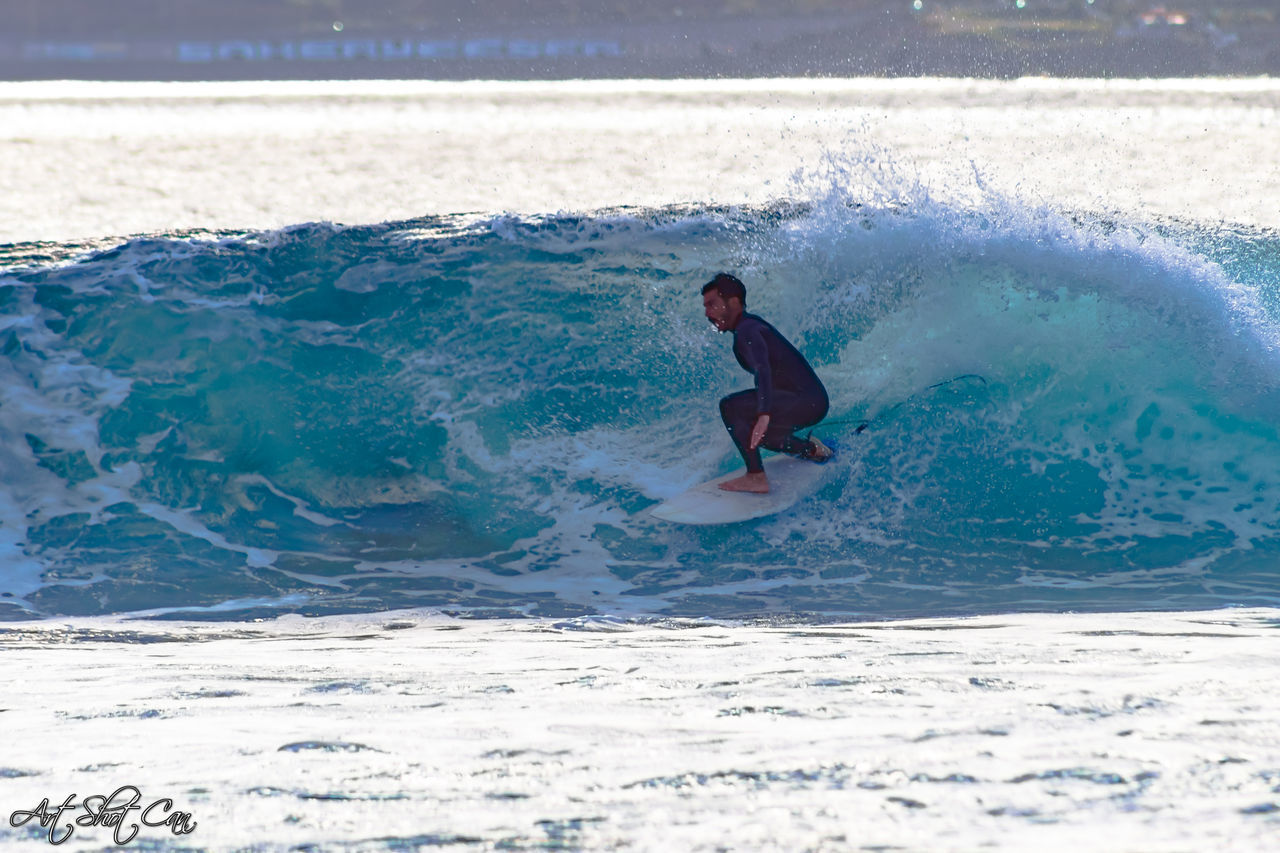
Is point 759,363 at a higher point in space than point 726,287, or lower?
lower

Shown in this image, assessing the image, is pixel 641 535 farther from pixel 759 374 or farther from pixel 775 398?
pixel 759 374

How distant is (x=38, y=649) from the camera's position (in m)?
4.79

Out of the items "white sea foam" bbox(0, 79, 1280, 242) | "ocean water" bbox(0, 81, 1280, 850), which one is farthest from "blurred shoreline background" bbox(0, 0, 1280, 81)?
"ocean water" bbox(0, 81, 1280, 850)

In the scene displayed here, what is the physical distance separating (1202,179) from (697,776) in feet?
94.6

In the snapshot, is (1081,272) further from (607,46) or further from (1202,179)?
(607,46)

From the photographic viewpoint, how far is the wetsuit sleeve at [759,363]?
5906mm

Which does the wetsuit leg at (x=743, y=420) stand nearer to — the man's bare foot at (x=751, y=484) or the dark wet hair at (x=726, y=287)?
the man's bare foot at (x=751, y=484)

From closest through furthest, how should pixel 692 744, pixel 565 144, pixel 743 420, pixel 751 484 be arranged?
pixel 692 744 → pixel 743 420 → pixel 751 484 → pixel 565 144

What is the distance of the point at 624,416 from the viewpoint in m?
7.59

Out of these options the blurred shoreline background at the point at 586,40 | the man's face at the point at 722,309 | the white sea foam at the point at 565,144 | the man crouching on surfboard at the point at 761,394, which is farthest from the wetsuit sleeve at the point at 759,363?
the blurred shoreline background at the point at 586,40

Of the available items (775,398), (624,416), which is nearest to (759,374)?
(775,398)

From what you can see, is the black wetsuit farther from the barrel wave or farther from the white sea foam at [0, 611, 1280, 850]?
the white sea foam at [0, 611, 1280, 850]

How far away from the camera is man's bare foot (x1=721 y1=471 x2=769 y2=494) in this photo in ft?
20.5

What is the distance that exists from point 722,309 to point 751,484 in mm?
1051
